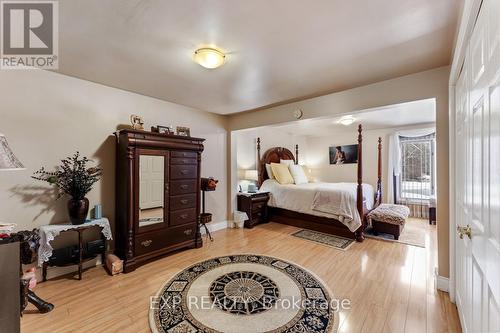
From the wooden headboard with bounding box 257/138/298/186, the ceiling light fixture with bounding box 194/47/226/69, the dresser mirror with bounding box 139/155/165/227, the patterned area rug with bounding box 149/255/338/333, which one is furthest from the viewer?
the wooden headboard with bounding box 257/138/298/186

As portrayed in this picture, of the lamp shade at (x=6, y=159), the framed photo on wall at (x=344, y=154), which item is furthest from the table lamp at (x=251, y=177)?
the lamp shade at (x=6, y=159)

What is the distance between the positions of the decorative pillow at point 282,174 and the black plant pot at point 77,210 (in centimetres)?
368

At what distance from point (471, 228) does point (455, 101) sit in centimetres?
129

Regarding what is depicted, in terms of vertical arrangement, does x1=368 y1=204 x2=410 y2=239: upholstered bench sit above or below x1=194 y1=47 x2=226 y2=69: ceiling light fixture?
below

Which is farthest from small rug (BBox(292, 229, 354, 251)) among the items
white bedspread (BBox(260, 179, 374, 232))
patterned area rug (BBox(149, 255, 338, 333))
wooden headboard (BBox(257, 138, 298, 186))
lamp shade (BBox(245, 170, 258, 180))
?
wooden headboard (BBox(257, 138, 298, 186))

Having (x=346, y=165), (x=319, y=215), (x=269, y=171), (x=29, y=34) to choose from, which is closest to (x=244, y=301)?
(x=319, y=215)

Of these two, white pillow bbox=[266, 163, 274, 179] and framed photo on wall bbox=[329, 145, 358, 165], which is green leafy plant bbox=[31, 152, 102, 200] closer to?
white pillow bbox=[266, 163, 274, 179]

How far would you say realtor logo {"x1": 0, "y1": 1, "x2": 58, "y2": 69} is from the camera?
4.81 ft

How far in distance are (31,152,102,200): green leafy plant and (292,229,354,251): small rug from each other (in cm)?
322

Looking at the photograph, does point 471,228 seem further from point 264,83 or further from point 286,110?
point 286,110

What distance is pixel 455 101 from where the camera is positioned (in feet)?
6.28

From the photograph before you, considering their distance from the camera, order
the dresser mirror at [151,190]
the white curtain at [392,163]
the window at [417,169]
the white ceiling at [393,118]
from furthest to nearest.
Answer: the white curtain at [392,163] < the window at [417,169] < the white ceiling at [393,118] < the dresser mirror at [151,190]

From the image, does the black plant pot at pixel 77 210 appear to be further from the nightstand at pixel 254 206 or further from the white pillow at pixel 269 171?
the white pillow at pixel 269 171

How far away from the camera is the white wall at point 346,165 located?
18.9 ft
